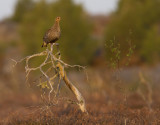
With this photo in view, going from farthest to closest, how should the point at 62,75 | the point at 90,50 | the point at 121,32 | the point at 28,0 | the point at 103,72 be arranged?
the point at 28,0 < the point at 90,50 < the point at 121,32 < the point at 103,72 < the point at 62,75

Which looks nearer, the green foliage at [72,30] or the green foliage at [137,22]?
the green foliage at [72,30]

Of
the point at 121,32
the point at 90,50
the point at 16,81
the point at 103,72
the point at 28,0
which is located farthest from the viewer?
the point at 28,0

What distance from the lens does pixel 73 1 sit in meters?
36.0

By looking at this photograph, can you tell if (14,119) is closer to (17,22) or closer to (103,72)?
(103,72)

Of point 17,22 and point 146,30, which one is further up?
point 17,22

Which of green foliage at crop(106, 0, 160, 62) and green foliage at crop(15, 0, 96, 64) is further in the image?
green foliage at crop(106, 0, 160, 62)

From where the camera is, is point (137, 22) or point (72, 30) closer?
point (137, 22)

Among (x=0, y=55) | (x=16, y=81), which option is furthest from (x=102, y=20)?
(x=16, y=81)

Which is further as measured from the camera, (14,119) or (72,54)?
(72,54)

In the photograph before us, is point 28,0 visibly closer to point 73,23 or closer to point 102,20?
point 102,20

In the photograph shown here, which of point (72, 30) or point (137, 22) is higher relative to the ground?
point (137, 22)

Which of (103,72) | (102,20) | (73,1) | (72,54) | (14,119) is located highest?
(102,20)

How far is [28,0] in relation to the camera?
65.8m

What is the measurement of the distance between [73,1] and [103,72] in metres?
15.8
